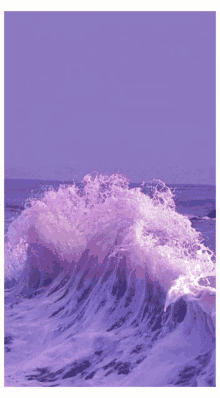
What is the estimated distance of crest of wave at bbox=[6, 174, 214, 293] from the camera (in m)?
3.68

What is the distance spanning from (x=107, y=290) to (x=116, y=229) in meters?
0.71

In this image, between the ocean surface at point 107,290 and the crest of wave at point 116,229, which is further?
the crest of wave at point 116,229

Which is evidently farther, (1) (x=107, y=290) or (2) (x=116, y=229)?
(2) (x=116, y=229)

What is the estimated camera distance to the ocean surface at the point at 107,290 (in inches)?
118

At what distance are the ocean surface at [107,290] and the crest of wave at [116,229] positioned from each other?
13 mm

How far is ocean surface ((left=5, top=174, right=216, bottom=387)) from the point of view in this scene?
9.87 feet

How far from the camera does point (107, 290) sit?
13.8 ft

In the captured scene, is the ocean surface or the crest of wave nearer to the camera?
the ocean surface

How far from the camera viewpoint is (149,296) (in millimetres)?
3715

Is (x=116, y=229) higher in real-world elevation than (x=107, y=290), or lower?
higher

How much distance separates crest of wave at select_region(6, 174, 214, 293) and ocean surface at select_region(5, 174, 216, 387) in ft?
0.04

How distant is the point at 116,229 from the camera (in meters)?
4.33
